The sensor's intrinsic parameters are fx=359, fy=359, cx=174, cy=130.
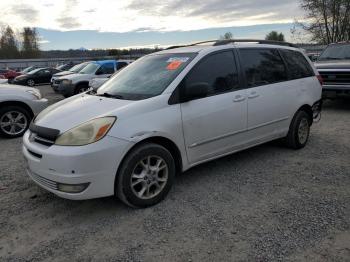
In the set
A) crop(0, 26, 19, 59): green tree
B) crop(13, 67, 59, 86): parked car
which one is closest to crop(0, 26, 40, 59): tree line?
crop(0, 26, 19, 59): green tree

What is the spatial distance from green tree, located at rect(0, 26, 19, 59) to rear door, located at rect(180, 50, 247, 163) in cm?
7631

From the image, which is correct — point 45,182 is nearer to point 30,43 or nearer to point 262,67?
point 262,67

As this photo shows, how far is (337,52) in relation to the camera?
434 inches

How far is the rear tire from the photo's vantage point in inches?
229

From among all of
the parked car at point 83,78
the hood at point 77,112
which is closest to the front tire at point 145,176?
the hood at point 77,112

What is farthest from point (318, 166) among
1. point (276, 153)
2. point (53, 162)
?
point (53, 162)

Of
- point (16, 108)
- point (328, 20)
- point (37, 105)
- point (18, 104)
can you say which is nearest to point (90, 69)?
point (37, 105)

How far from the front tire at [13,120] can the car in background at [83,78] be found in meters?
6.62

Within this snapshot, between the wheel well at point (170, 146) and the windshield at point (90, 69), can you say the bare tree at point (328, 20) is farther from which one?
the wheel well at point (170, 146)

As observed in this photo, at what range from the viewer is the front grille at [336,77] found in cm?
940

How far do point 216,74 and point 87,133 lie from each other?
75.9 inches

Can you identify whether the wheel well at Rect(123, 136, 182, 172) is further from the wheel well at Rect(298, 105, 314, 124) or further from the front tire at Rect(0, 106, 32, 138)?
the front tire at Rect(0, 106, 32, 138)

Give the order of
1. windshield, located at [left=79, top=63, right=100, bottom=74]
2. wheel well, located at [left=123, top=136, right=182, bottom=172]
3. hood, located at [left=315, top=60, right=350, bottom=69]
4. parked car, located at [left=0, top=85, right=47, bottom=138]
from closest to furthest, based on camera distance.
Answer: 1. wheel well, located at [left=123, top=136, right=182, bottom=172]
2. parked car, located at [left=0, top=85, right=47, bottom=138]
3. hood, located at [left=315, top=60, right=350, bottom=69]
4. windshield, located at [left=79, top=63, right=100, bottom=74]

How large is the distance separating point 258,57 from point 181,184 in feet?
7.23
